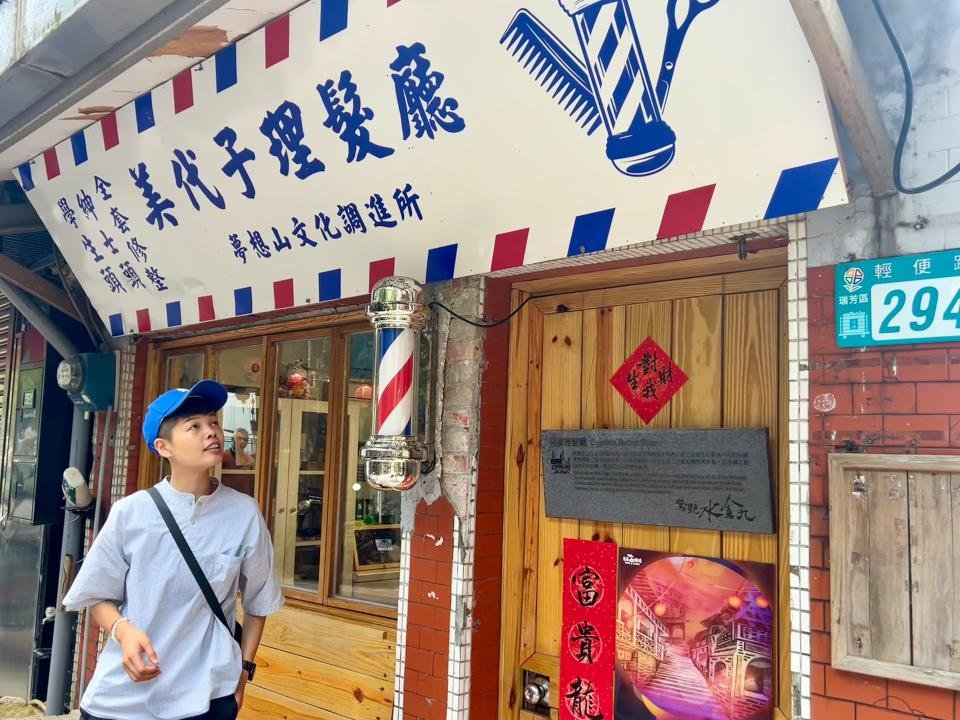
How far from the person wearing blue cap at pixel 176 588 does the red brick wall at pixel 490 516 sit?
1.03 metres

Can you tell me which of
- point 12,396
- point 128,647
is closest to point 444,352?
point 128,647

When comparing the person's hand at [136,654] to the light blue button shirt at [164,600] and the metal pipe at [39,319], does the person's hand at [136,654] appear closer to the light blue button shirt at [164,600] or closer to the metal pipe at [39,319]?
the light blue button shirt at [164,600]

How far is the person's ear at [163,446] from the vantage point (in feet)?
9.20

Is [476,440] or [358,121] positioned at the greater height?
[358,121]

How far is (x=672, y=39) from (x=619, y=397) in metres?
1.50

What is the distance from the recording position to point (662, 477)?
10.5 ft

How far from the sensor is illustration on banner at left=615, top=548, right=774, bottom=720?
2986 millimetres

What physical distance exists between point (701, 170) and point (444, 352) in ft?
4.93

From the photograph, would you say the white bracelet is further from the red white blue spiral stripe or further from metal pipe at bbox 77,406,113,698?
metal pipe at bbox 77,406,113,698

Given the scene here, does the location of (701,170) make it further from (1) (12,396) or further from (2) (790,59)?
(1) (12,396)

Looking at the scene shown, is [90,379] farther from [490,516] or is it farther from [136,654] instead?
[136,654]

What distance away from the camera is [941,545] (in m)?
2.24

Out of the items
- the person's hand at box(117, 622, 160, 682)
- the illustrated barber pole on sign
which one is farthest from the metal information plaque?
the person's hand at box(117, 622, 160, 682)

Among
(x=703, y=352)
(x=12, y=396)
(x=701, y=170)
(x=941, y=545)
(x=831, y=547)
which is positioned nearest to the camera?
(x=941, y=545)
